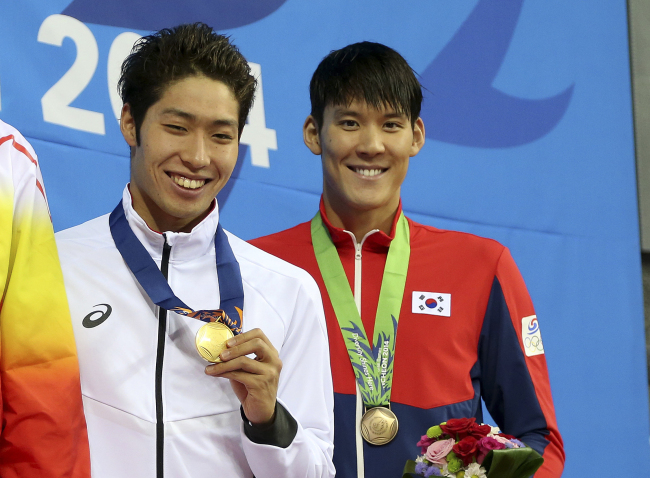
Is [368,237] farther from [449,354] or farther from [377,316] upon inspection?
[449,354]

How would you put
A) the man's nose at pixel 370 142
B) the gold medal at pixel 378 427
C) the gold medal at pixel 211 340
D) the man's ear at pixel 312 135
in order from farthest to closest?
the man's ear at pixel 312 135 → the man's nose at pixel 370 142 → the gold medal at pixel 378 427 → the gold medal at pixel 211 340

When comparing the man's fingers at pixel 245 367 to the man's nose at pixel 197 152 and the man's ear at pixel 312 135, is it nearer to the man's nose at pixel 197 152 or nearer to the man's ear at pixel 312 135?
the man's nose at pixel 197 152

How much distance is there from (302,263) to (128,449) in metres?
0.82

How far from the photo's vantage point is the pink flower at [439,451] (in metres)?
1.66

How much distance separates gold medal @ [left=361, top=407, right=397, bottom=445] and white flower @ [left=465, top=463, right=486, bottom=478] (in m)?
0.36

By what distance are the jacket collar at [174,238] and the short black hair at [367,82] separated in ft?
2.23

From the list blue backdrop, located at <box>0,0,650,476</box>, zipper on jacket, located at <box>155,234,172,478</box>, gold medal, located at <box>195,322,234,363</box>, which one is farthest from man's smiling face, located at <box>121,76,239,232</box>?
blue backdrop, located at <box>0,0,650,476</box>

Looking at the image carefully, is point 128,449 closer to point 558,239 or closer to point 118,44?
A: point 118,44

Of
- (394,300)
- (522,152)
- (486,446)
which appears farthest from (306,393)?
(522,152)

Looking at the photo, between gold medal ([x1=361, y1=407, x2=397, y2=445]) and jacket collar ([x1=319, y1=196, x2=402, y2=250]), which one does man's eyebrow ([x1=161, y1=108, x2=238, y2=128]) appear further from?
gold medal ([x1=361, y1=407, x2=397, y2=445])

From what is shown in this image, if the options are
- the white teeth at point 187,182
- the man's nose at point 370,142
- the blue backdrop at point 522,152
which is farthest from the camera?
the blue backdrop at point 522,152

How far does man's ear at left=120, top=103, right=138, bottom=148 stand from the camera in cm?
175

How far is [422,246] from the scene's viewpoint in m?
2.24

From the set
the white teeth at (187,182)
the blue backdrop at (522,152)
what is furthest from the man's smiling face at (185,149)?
the blue backdrop at (522,152)
